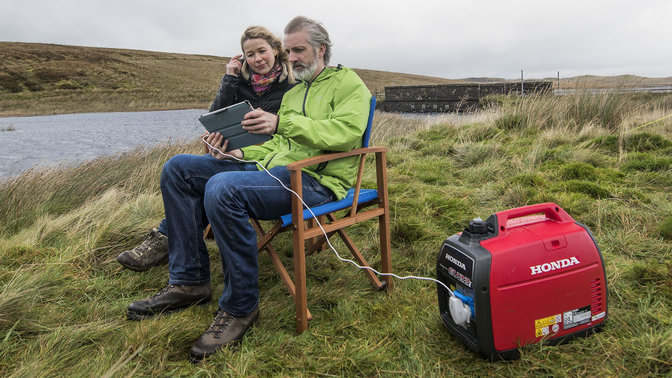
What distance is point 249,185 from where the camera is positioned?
1.74m

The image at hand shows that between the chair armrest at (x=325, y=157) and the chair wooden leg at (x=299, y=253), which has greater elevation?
the chair armrest at (x=325, y=157)

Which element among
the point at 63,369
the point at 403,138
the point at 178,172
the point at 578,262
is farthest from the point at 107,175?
the point at 578,262

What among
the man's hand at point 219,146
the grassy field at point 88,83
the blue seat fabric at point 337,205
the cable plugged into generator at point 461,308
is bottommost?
the cable plugged into generator at point 461,308

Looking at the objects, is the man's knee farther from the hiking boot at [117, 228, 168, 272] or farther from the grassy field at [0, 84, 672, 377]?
the hiking boot at [117, 228, 168, 272]

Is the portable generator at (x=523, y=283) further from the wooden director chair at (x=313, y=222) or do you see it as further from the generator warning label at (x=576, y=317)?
the wooden director chair at (x=313, y=222)

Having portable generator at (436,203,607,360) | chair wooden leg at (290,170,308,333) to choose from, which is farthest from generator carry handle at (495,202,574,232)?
chair wooden leg at (290,170,308,333)

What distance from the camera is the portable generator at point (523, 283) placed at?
1.38m

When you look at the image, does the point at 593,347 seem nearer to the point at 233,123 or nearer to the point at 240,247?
the point at 240,247

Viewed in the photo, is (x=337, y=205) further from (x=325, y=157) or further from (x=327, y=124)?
(x=327, y=124)

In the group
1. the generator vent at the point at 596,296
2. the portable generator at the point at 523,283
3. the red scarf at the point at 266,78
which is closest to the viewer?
the portable generator at the point at 523,283

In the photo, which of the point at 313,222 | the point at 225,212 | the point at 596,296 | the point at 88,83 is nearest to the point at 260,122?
the point at 225,212

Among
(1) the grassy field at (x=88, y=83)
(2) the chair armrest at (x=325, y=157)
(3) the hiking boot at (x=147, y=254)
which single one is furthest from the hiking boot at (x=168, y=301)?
(1) the grassy field at (x=88, y=83)

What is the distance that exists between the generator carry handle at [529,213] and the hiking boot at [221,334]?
3.53ft

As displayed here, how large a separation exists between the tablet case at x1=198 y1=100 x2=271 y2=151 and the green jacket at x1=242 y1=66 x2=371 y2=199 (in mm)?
138
